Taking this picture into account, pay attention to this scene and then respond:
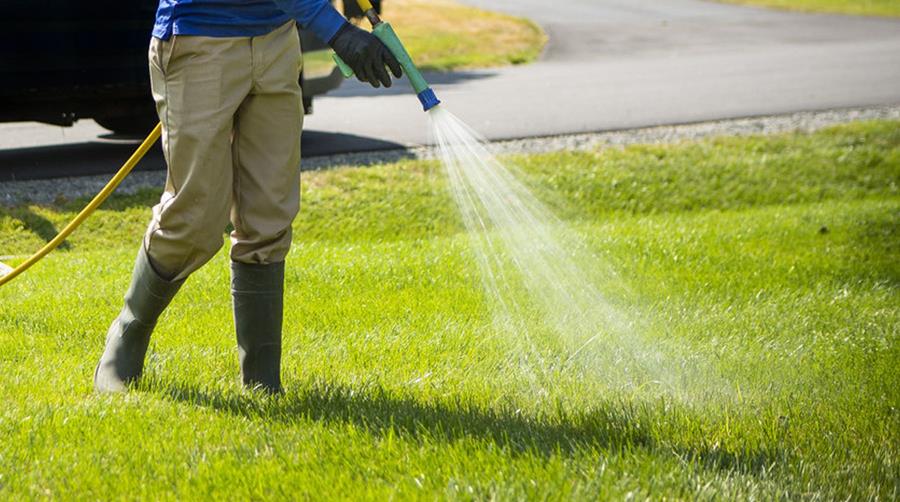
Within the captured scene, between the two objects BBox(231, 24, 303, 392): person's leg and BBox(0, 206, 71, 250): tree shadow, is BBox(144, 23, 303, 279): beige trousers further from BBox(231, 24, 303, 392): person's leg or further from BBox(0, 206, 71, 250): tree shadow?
BBox(0, 206, 71, 250): tree shadow

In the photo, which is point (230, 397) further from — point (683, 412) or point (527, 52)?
point (527, 52)

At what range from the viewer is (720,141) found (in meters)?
9.66

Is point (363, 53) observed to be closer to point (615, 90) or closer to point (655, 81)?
point (615, 90)

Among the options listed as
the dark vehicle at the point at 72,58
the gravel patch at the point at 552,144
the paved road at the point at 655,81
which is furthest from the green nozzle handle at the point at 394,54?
the paved road at the point at 655,81

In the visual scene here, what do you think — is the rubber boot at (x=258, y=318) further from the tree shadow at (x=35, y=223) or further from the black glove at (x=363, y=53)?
the tree shadow at (x=35, y=223)

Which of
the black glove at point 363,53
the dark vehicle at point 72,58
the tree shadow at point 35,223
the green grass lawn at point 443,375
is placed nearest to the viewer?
the green grass lawn at point 443,375

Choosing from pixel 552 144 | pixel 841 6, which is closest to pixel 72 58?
pixel 552 144

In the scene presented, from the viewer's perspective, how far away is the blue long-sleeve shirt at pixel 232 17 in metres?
3.56

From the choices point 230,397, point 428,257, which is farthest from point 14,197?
point 230,397

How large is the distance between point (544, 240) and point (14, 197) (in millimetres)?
3224

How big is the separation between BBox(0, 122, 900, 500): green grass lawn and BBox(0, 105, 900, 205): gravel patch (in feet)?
1.43

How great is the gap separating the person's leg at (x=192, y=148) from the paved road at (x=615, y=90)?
4920 mm

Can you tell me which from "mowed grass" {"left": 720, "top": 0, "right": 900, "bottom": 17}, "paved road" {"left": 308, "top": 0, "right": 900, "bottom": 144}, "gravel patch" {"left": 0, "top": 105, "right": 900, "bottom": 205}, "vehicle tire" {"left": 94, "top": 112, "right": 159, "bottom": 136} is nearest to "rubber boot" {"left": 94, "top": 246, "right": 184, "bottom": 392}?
"gravel patch" {"left": 0, "top": 105, "right": 900, "bottom": 205}

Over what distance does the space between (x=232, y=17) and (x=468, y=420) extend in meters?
1.34
